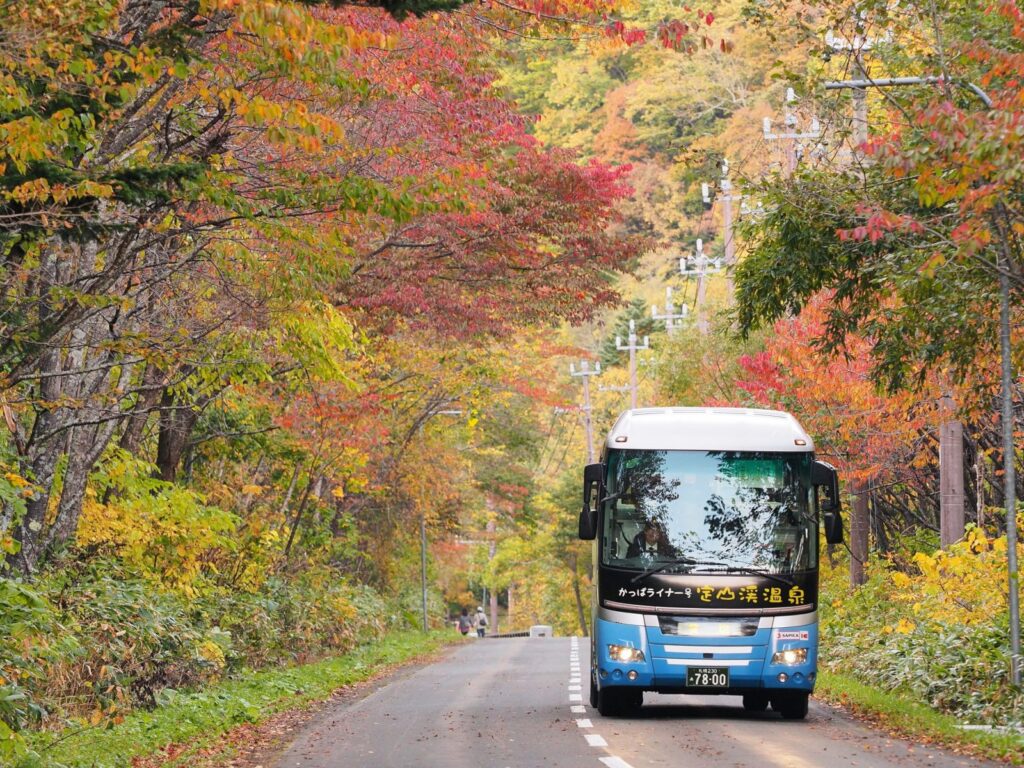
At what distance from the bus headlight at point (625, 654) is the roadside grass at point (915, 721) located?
2.72 meters

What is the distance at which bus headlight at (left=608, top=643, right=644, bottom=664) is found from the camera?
1584 cm

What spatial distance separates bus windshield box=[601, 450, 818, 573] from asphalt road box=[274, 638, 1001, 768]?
1791mm

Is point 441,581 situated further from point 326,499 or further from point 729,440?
point 729,440

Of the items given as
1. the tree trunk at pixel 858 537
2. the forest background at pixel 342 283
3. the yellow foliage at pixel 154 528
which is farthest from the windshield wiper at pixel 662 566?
the tree trunk at pixel 858 537

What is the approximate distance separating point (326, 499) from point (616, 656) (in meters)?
22.8

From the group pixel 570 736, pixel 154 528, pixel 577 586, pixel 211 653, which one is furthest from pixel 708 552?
pixel 577 586

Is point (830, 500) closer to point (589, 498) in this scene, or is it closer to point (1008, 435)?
point (1008, 435)

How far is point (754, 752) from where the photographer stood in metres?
13.1

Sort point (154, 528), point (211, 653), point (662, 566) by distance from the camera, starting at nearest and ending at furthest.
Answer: point (662, 566)
point (154, 528)
point (211, 653)

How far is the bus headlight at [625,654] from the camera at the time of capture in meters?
15.8

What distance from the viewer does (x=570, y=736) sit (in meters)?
14.6

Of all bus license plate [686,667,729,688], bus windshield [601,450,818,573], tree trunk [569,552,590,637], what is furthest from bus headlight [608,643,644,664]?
tree trunk [569,552,590,637]

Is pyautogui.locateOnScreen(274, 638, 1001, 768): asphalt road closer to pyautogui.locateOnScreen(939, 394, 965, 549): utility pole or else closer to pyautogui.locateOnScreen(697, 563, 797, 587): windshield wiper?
pyautogui.locateOnScreen(697, 563, 797, 587): windshield wiper

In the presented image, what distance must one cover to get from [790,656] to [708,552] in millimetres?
1401
